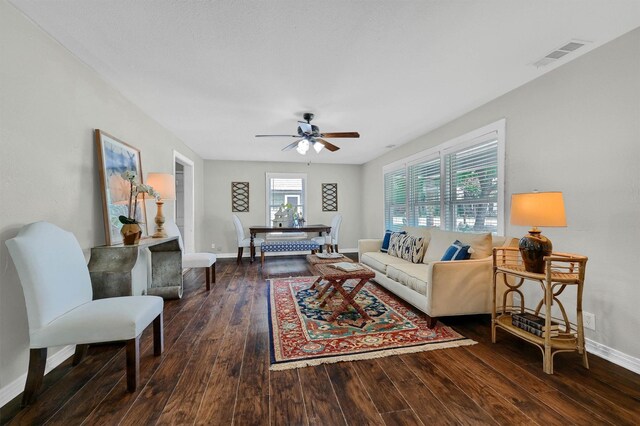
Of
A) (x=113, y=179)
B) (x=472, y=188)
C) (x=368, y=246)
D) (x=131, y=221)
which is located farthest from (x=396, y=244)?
(x=113, y=179)

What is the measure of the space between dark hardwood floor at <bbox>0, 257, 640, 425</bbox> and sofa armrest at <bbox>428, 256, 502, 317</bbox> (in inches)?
12.2

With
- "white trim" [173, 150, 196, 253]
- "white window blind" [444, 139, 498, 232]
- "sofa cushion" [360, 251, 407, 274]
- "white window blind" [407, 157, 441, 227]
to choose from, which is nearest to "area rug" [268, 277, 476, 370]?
"sofa cushion" [360, 251, 407, 274]

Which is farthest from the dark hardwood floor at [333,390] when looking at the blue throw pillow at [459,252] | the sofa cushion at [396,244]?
the sofa cushion at [396,244]

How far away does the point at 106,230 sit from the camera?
7.90 ft

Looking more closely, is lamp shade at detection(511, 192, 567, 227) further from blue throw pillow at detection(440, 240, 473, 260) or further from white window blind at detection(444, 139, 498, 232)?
white window blind at detection(444, 139, 498, 232)

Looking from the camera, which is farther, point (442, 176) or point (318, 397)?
point (442, 176)

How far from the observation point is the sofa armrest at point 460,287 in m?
2.44

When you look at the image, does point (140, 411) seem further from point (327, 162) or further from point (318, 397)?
point (327, 162)

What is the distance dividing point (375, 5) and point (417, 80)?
3.59 ft

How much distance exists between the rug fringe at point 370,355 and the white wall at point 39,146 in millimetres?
1633

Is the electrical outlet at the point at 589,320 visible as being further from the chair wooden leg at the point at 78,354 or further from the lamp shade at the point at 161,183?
the lamp shade at the point at 161,183

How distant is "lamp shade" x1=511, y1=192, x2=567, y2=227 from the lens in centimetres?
189

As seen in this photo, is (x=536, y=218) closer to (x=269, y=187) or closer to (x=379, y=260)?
(x=379, y=260)

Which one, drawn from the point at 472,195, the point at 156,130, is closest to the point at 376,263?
the point at 472,195
